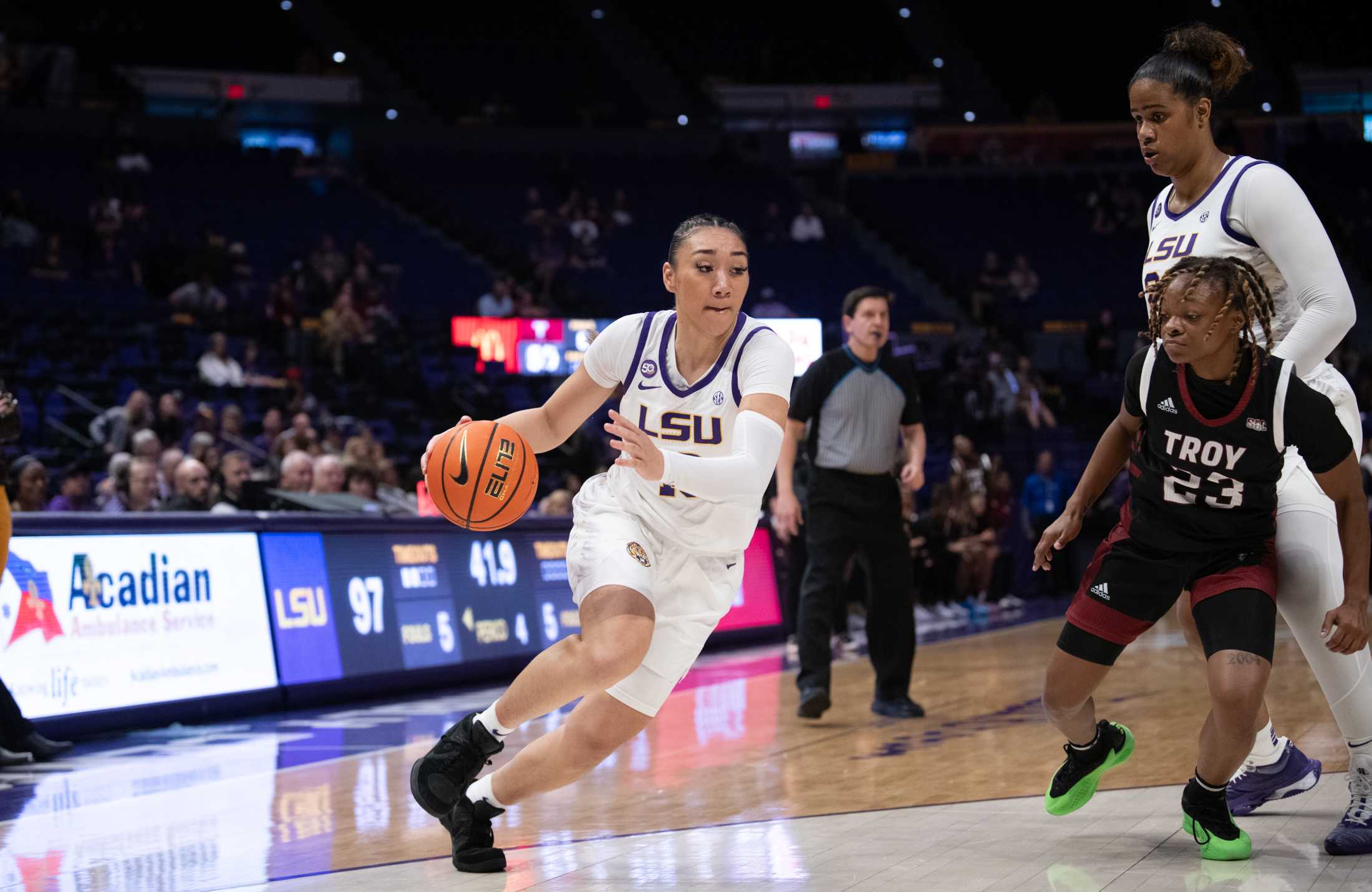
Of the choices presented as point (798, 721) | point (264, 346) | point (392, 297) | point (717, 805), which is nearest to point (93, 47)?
point (392, 297)

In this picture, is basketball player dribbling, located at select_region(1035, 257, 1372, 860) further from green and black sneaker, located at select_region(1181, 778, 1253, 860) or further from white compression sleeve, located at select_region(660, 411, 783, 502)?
white compression sleeve, located at select_region(660, 411, 783, 502)

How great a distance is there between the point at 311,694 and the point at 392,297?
49.6ft

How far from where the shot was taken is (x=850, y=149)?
32250 millimetres

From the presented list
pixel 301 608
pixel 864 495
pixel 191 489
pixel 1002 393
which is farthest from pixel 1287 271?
pixel 1002 393

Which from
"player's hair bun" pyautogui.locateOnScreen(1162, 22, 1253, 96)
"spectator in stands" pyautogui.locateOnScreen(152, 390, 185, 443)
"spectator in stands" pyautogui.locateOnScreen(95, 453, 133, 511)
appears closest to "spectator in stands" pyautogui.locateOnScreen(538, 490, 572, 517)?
"spectator in stands" pyautogui.locateOnScreen(95, 453, 133, 511)

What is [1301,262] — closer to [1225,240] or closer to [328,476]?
[1225,240]

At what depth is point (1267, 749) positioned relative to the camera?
4.52 m

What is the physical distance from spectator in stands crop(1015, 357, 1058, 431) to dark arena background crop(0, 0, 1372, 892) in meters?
0.22

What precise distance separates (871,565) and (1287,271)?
3.79m

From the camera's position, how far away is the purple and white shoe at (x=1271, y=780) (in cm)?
455

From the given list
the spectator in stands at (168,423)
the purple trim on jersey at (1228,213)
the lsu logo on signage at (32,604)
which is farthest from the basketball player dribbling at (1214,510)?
the spectator in stands at (168,423)

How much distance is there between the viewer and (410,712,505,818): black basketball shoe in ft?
13.1

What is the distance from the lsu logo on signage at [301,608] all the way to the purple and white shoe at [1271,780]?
5195 millimetres

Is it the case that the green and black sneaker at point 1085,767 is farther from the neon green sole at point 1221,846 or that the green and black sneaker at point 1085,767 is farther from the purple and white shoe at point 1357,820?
the purple and white shoe at point 1357,820
